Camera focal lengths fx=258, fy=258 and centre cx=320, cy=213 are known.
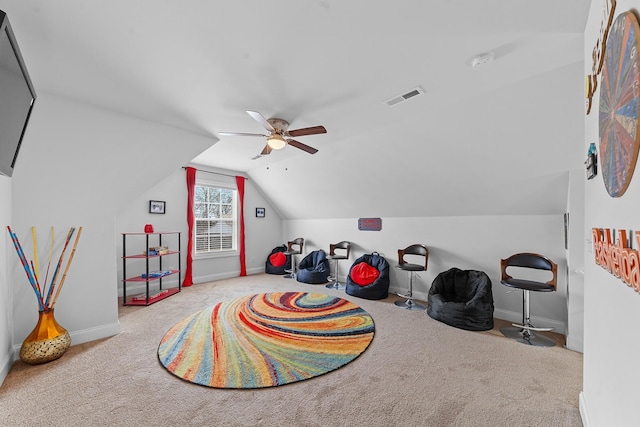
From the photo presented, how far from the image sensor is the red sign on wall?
510 centimetres

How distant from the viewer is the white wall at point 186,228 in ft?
15.2

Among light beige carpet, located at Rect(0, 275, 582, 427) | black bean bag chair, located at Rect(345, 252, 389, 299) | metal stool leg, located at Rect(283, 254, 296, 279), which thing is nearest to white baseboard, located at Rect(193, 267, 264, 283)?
metal stool leg, located at Rect(283, 254, 296, 279)

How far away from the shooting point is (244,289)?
16.3ft

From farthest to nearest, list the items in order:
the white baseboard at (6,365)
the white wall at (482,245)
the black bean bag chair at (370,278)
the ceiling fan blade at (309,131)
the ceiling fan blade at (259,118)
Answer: the black bean bag chair at (370,278)
the white wall at (482,245)
the ceiling fan blade at (309,131)
the ceiling fan blade at (259,118)
the white baseboard at (6,365)

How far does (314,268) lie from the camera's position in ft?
19.2

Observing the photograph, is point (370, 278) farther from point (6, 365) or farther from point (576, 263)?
point (6, 365)

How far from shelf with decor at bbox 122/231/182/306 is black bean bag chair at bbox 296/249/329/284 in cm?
239

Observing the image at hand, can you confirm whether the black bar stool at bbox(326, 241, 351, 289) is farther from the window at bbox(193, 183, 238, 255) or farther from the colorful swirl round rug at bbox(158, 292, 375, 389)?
the window at bbox(193, 183, 238, 255)

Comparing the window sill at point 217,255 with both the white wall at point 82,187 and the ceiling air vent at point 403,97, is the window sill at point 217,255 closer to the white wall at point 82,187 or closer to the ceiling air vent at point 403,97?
the white wall at point 82,187

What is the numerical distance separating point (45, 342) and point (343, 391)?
9.14ft

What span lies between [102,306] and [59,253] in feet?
2.42

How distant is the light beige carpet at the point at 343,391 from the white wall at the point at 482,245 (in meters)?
0.78

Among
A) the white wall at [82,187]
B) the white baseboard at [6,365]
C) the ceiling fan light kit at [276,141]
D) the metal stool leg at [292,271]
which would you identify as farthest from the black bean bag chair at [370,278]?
the white baseboard at [6,365]

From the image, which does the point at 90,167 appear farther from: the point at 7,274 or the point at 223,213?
the point at 223,213
